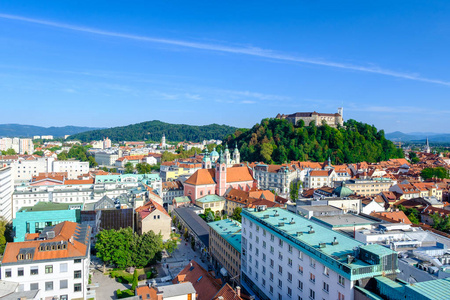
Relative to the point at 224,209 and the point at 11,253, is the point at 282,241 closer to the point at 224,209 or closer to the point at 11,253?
the point at 11,253

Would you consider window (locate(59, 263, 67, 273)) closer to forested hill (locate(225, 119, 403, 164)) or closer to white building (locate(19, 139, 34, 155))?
forested hill (locate(225, 119, 403, 164))

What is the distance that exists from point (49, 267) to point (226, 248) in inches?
578

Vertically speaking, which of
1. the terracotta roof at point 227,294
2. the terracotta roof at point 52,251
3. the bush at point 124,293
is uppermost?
the terracotta roof at point 52,251

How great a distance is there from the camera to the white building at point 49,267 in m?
23.8

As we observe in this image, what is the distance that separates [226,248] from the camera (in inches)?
1278

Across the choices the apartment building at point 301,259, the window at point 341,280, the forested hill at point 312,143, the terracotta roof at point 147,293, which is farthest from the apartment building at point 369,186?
the window at point 341,280

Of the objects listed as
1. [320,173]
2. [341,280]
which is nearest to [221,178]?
[320,173]

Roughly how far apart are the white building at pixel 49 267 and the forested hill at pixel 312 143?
240 ft

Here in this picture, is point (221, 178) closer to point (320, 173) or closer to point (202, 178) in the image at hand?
point (202, 178)

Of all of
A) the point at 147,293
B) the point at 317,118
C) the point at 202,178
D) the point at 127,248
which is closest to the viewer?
the point at 147,293

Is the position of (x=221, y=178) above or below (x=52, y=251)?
above

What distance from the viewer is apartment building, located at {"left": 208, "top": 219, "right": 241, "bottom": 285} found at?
30414mm

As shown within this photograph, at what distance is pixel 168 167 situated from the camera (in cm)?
9200

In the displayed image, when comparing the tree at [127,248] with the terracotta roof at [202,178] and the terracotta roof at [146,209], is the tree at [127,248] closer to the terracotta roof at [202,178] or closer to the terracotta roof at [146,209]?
the terracotta roof at [146,209]
